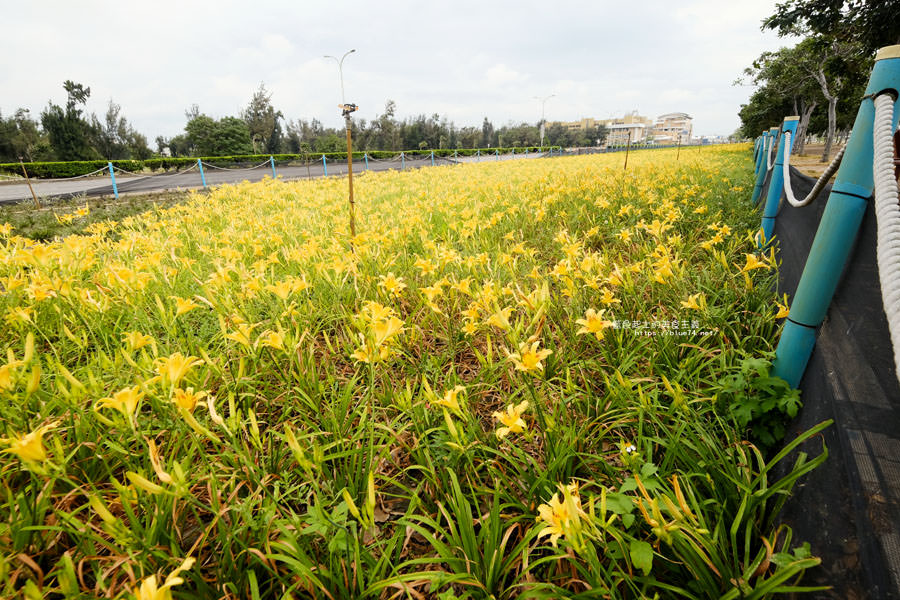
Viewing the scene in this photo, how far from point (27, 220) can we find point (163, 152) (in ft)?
225

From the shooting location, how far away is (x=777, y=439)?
3.89ft

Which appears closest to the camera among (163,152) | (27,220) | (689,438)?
(689,438)

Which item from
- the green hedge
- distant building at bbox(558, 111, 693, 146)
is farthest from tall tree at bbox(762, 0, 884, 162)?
distant building at bbox(558, 111, 693, 146)

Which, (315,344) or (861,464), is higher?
(861,464)

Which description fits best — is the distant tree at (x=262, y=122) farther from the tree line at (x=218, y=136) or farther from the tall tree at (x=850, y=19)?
the tall tree at (x=850, y=19)

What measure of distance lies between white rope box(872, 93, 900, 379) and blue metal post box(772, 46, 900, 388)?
92mm

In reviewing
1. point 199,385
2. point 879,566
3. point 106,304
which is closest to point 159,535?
point 199,385

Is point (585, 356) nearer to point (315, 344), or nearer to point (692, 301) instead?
point (692, 301)

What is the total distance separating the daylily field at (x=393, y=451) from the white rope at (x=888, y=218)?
51 cm

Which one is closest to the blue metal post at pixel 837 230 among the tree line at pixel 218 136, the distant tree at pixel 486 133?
the tree line at pixel 218 136

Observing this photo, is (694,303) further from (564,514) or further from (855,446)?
(564,514)

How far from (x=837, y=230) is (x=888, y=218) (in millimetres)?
419

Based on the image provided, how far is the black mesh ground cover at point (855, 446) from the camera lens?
757 mm

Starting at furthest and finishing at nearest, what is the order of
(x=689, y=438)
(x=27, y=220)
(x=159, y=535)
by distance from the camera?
(x=27, y=220) → (x=689, y=438) → (x=159, y=535)
